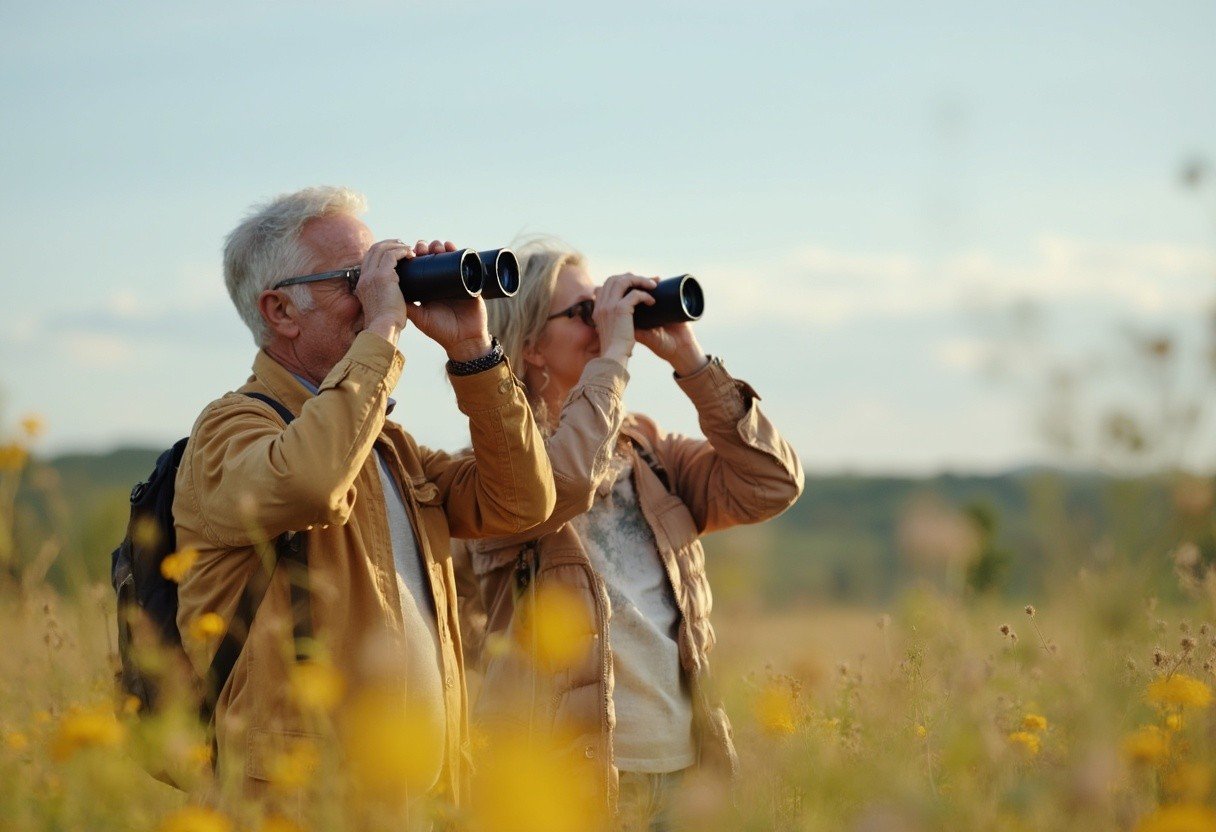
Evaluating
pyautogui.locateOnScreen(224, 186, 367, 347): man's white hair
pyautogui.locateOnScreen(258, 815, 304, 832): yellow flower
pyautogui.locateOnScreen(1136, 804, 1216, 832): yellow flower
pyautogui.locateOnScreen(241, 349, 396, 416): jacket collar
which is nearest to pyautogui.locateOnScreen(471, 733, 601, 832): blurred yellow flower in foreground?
pyautogui.locateOnScreen(258, 815, 304, 832): yellow flower

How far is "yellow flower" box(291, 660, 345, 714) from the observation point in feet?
5.46

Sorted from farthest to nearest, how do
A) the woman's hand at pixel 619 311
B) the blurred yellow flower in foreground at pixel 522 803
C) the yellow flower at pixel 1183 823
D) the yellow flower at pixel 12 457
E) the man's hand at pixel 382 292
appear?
the woman's hand at pixel 619 311, the man's hand at pixel 382 292, the yellow flower at pixel 12 457, the blurred yellow flower in foreground at pixel 522 803, the yellow flower at pixel 1183 823

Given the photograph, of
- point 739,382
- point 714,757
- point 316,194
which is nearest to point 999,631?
point 714,757

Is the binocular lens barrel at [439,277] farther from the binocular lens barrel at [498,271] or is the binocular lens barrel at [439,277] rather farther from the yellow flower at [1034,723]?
the yellow flower at [1034,723]

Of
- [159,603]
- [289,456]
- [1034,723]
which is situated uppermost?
[289,456]

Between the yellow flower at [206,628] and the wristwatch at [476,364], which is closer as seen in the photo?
the yellow flower at [206,628]

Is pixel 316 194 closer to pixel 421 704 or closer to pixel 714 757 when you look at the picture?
pixel 421 704

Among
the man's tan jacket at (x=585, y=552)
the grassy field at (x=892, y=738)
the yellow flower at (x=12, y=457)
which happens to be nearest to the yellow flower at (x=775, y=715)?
the grassy field at (x=892, y=738)

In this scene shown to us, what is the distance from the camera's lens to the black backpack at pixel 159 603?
2076 mm

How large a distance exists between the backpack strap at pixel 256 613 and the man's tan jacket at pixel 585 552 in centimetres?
52

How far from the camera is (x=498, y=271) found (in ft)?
8.28

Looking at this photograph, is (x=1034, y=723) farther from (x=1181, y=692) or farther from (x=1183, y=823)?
(x=1183, y=823)

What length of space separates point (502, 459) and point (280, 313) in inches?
19.9

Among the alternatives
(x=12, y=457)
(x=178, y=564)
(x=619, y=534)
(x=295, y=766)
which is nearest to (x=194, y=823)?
(x=295, y=766)
